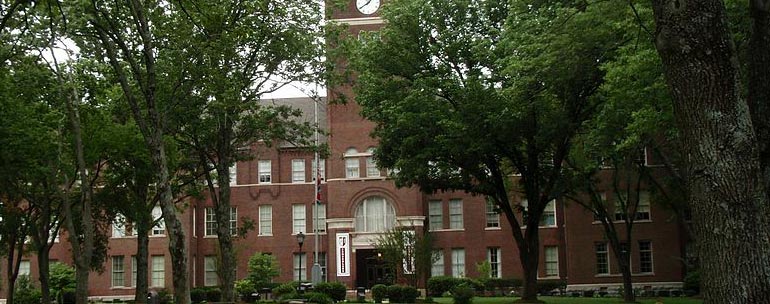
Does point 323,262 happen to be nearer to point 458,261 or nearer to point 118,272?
point 458,261

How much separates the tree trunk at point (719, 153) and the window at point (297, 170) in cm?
5092

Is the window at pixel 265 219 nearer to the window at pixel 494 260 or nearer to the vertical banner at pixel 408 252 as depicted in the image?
the window at pixel 494 260

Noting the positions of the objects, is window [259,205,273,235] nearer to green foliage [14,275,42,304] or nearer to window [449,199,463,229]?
window [449,199,463,229]

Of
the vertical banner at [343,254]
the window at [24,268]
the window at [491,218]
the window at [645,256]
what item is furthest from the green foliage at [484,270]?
the window at [24,268]

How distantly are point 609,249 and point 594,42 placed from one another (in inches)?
1197

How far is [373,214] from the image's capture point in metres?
51.1

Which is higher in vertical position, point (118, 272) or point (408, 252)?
point (408, 252)

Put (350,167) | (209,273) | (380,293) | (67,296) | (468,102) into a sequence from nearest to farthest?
(468,102) < (380,293) < (67,296) < (350,167) < (209,273)

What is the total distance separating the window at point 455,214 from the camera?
5303 centimetres

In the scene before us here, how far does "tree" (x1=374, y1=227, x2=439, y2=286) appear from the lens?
40.6 m

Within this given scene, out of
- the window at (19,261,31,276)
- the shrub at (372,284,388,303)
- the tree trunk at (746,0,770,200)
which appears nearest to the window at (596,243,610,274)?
the shrub at (372,284,388,303)

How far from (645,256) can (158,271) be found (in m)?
31.0

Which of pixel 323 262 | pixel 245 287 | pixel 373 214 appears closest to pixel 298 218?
pixel 323 262

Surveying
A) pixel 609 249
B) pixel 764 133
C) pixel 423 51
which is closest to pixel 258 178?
pixel 609 249
